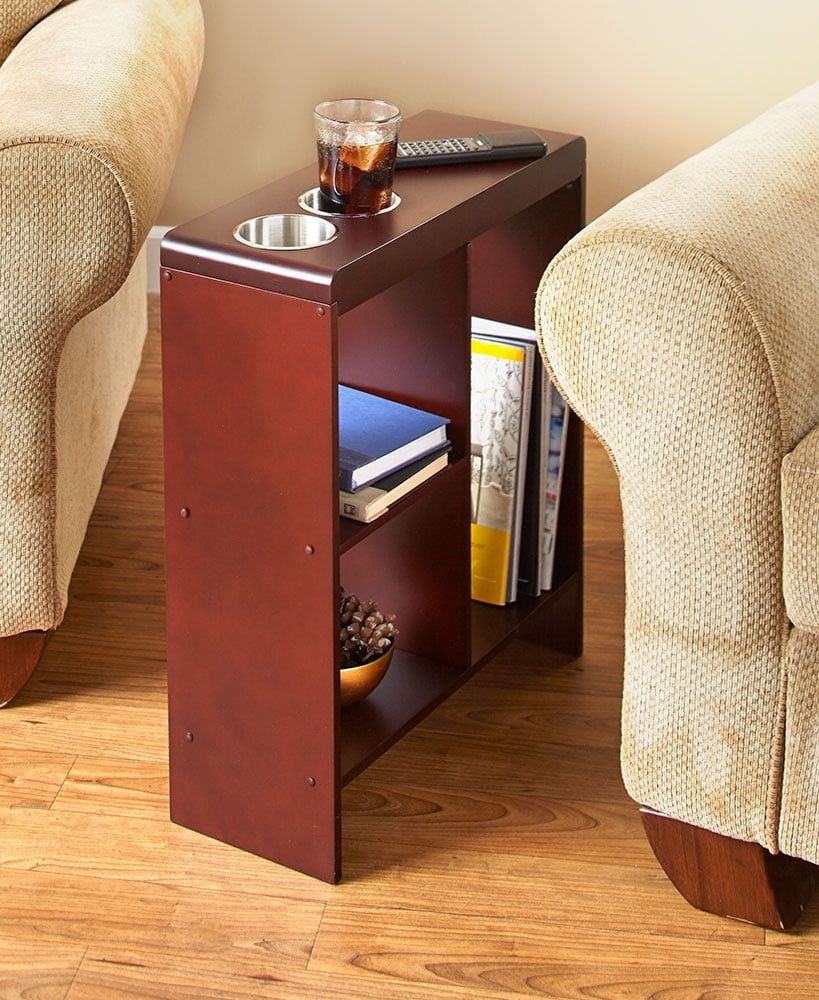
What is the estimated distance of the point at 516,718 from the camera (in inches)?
64.8

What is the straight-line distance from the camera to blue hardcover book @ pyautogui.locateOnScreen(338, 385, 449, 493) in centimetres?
134

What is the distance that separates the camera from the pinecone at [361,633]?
1.45m

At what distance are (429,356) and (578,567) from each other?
0.41m

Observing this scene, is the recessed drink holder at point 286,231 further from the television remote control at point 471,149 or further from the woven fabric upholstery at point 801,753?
the woven fabric upholstery at point 801,753

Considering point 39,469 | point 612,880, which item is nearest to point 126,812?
→ point 39,469

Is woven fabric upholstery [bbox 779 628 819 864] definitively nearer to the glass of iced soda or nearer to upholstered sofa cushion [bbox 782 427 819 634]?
upholstered sofa cushion [bbox 782 427 819 634]

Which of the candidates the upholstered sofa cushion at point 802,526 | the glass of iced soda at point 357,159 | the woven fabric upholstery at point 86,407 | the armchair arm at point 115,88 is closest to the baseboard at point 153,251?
the woven fabric upholstery at point 86,407

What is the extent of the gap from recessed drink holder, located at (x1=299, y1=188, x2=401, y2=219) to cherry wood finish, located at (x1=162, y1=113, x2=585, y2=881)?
12 millimetres

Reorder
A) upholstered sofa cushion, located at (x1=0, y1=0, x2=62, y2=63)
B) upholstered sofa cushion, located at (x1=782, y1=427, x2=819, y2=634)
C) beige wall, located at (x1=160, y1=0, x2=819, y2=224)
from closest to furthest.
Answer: upholstered sofa cushion, located at (x1=782, y1=427, x2=819, y2=634) < upholstered sofa cushion, located at (x1=0, y1=0, x2=62, y2=63) < beige wall, located at (x1=160, y1=0, x2=819, y2=224)

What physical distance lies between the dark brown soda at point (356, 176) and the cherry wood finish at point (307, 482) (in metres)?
0.02

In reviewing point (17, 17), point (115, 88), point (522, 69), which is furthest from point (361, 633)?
point (522, 69)

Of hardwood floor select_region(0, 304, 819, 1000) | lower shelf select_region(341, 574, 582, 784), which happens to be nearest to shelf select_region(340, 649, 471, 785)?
lower shelf select_region(341, 574, 582, 784)

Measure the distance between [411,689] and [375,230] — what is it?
19.8 inches

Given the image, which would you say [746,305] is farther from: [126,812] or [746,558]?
[126,812]
